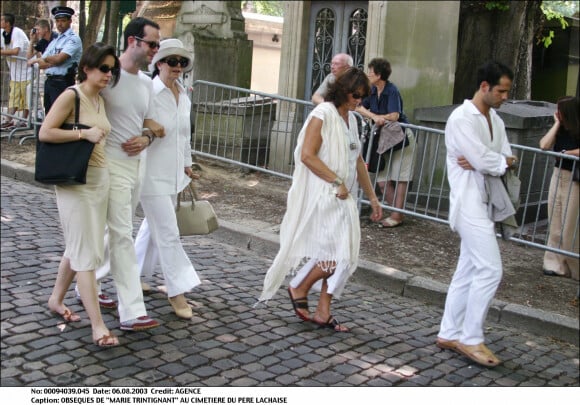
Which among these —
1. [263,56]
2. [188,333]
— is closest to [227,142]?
[188,333]

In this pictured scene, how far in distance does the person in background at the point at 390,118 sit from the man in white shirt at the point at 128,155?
3.74 metres

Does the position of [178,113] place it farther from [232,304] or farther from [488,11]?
[488,11]

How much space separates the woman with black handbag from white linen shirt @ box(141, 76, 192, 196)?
45 centimetres

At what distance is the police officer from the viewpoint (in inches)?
410

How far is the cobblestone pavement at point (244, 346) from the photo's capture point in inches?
196

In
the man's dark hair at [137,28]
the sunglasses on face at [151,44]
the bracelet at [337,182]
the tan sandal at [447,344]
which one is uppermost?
the man's dark hair at [137,28]

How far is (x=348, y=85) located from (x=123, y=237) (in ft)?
5.79

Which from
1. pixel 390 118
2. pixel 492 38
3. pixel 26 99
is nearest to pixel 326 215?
pixel 390 118

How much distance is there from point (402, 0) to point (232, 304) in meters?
5.76

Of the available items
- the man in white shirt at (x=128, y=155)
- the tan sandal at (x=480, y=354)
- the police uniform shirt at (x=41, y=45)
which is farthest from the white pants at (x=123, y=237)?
the police uniform shirt at (x=41, y=45)

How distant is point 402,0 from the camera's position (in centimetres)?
1077

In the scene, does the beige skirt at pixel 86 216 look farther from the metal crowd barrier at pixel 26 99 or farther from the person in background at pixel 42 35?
the person in background at pixel 42 35

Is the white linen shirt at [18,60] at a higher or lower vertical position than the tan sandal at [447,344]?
higher

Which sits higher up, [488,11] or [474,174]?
[488,11]
